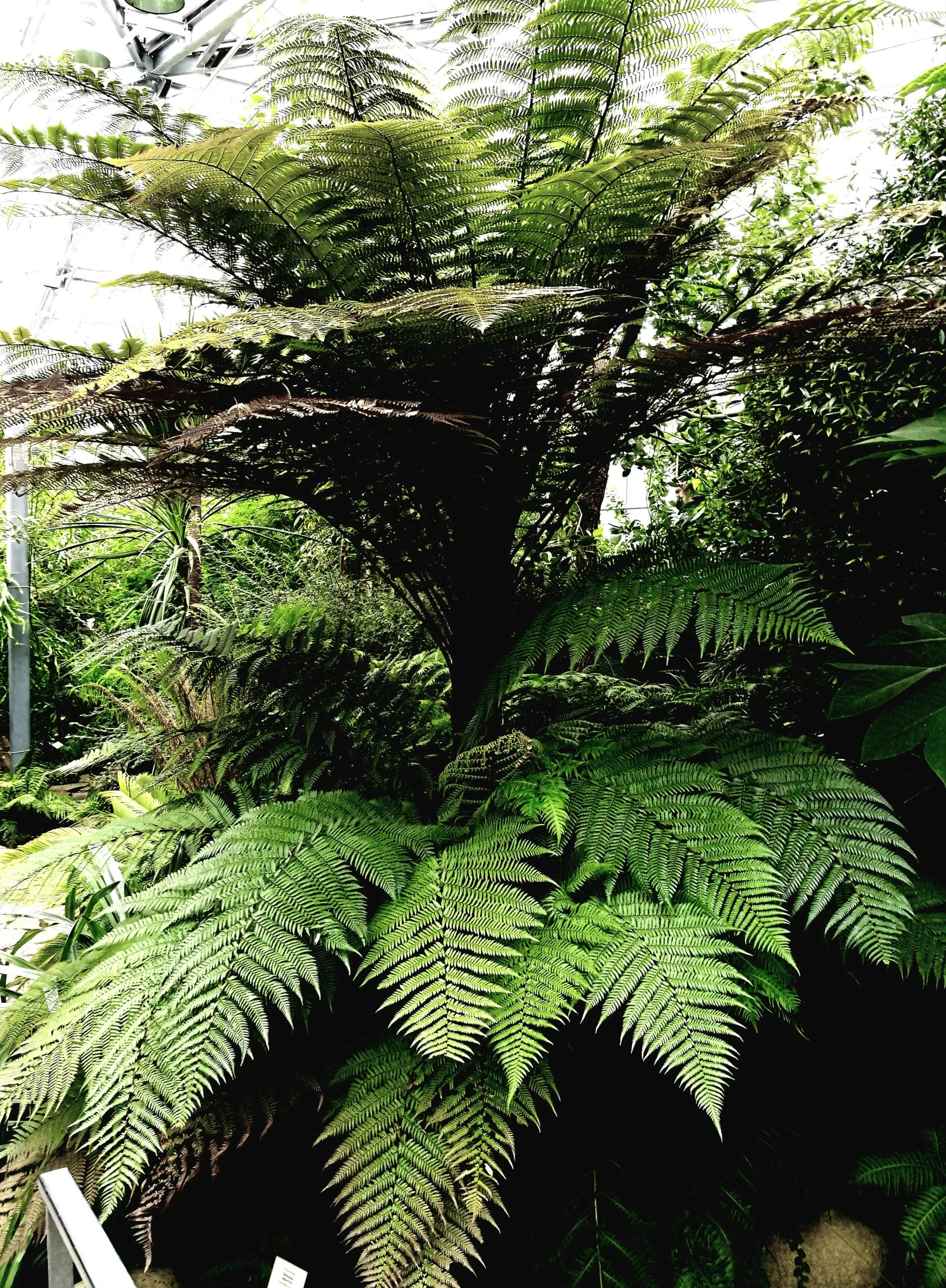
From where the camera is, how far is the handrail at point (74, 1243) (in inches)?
17.3

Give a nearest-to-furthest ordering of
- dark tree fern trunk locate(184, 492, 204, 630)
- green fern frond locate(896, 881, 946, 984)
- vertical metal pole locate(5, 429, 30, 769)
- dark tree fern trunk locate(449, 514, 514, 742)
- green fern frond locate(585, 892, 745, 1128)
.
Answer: green fern frond locate(585, 892, 745, 1128)
green fern frond locate(896, 881, 946, 984)
dark tree fern trunk locate(449, 514, 514, 742)
dark tree fern trunk locate(184, 492, 204, 630)
vertical metal pole locate(5, 429, 30, 769)

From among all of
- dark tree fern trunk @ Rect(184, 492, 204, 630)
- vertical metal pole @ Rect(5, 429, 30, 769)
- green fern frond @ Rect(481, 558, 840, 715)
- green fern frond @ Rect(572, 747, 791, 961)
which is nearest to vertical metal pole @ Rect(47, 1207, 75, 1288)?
green fern frond @ Rect(572, 747, 791, 961)

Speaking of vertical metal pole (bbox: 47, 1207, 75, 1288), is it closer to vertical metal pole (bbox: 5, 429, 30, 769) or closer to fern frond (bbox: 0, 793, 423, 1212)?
fern frond (bbox: 0, 793, 423, 1212)

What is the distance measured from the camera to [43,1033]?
97cm

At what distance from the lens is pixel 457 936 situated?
2.99ft

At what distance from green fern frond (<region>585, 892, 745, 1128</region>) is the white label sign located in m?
0.40

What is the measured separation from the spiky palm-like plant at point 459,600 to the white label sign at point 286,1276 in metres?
0.36

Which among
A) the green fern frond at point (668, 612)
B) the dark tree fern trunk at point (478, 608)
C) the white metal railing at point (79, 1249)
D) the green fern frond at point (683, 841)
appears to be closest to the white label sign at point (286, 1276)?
the white metal railing at point (79, 1249)

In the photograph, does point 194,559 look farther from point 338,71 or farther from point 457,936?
point 457,936

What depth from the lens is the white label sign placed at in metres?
0.46

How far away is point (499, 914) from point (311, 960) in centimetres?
22

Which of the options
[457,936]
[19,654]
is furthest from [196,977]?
[19,654]

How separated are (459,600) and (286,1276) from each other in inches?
38.2

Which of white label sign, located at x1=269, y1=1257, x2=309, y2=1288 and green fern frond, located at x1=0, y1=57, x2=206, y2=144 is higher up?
green fern frond, located at x1=0, y1=57, x2=206, y2=144
